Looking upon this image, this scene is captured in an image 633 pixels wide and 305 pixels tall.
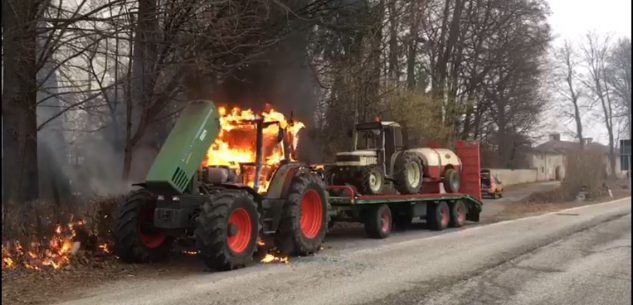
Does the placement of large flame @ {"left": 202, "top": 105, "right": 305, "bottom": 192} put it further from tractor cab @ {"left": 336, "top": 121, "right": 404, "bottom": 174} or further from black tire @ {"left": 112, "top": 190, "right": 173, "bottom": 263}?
tractor cab @ {"left": 336, "top": 121, "right": 404, "bottom": 174}

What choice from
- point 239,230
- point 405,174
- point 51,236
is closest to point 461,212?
point 405,174

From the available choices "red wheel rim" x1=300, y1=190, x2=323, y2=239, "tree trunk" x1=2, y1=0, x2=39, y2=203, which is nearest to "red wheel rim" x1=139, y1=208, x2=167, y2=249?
"tree trunk" x1=2, y1=0, x2=39, y2=203

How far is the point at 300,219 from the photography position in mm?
9906

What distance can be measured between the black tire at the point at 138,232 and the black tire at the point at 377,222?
486cm

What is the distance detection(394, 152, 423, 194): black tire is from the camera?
13789mm

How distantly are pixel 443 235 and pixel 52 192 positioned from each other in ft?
27.6

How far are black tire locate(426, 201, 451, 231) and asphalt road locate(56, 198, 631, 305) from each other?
2792 mm

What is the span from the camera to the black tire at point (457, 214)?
1541cm

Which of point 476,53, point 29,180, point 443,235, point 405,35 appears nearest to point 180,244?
point 29,180

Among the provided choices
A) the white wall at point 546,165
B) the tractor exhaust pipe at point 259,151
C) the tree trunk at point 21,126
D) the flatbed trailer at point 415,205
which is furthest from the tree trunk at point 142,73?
the white wall at point 546,165

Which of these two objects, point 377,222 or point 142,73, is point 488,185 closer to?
point 377,222

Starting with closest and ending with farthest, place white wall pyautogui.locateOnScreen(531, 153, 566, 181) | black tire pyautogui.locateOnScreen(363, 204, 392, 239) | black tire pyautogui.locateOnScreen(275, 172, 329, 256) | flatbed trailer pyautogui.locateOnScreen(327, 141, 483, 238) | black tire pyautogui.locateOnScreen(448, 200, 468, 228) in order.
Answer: black tire pyautogui.locateOnScreen(275, 172, 329, 256) < flatbed trailer pyautogui.locateOnScreen(327, 141, 483, 238) < black tire pyautogui.locateOnScreen(363, 204, 392, 239) < black tire pyautogui.locateOnScreen(448, 200, 468, 228) < white wall pyautogui.locateOnScreen(531, 153, 566, 181)

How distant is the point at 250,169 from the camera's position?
976 centimetres

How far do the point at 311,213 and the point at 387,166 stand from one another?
12.9 feet
